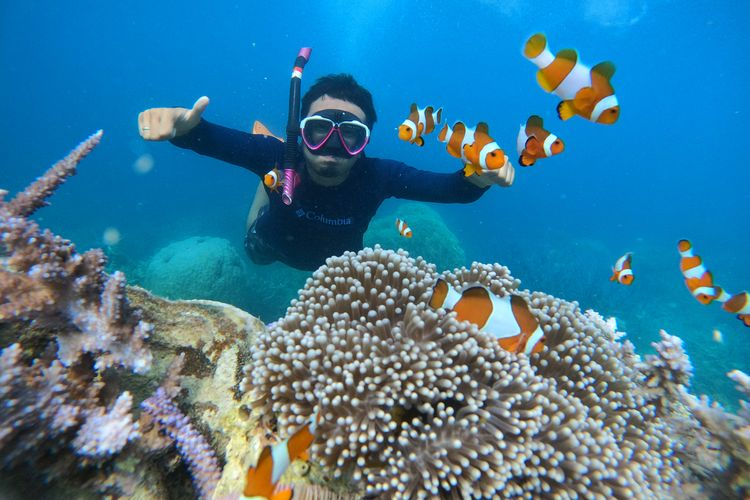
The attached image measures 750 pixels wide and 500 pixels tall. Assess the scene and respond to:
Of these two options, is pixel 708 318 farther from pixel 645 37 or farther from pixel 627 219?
pixel 645 37

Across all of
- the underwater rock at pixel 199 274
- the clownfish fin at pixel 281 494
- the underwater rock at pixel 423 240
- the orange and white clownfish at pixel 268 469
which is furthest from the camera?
the underwater rock at pixel 423 240

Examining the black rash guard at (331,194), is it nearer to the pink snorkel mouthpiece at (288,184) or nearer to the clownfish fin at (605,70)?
the pink snorkel mouthpiece at (288,184)

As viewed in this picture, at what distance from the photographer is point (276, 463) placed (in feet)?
3.92

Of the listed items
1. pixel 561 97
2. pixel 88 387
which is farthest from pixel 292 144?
pixel 88 387

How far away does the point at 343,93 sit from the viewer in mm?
5145

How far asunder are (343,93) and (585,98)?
12.3 ft

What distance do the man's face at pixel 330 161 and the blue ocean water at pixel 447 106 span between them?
18.0m

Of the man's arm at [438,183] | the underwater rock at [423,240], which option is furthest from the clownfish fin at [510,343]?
the underwater rock at [423,240]

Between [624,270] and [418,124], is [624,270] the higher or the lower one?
the lower one

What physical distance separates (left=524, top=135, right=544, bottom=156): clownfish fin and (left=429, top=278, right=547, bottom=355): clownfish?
Result: 1171 millimetres

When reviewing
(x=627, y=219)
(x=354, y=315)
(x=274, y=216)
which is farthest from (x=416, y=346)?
(x=627, y=219)

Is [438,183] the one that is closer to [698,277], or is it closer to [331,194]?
[331,194]

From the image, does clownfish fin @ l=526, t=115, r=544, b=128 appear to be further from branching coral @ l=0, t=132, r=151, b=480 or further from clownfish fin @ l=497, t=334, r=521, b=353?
branching coral @ l=0, t=132, r=151, b=480

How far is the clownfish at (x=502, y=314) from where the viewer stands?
5.81ft
